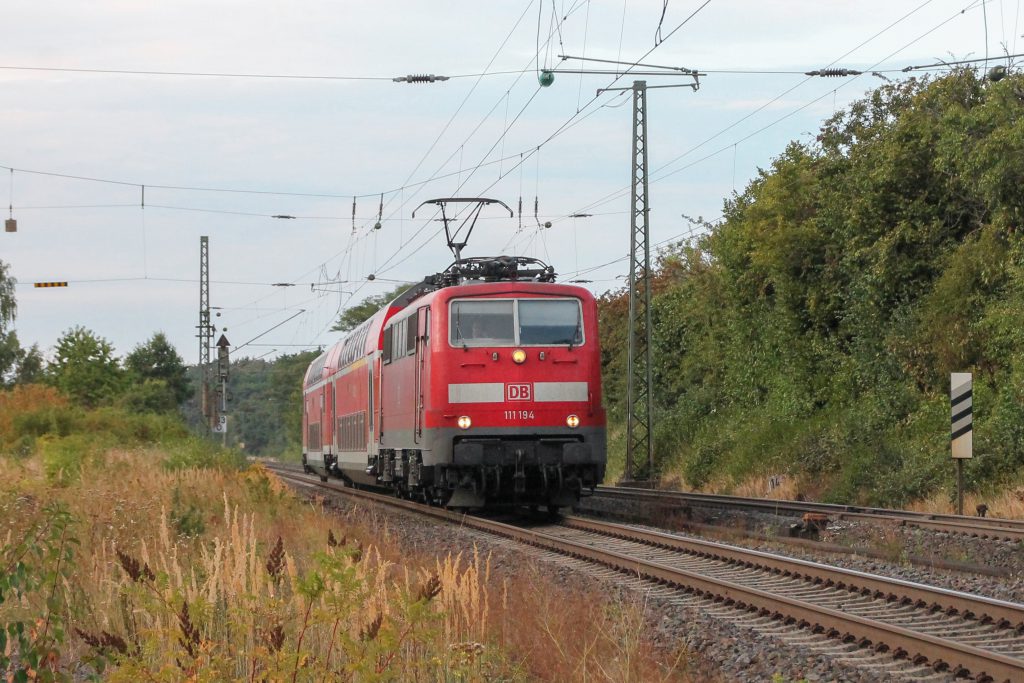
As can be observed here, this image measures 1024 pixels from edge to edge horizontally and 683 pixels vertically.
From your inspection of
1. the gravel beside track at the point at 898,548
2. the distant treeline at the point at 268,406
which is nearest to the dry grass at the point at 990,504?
the gravel beside track at the point at 898,548

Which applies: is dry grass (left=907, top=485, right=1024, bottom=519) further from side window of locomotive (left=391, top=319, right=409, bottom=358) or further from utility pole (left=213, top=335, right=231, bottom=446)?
utility pole (left=213, top=335, right=231, bottom=446)

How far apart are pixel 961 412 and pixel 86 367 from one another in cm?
6258

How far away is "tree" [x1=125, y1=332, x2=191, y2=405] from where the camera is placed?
93.4 m

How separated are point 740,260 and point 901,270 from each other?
7621 mm

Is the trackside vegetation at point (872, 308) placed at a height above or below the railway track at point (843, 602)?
above

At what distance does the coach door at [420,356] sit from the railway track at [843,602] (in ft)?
12.6

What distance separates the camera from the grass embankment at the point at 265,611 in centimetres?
605

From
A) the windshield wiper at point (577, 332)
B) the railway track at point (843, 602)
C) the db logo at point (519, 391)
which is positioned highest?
the windshield wiper at point (577, 332)

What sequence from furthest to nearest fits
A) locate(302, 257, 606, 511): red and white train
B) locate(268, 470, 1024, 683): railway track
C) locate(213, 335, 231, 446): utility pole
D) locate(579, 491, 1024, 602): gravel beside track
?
1. locate(213, 335, 231, 446): utility pole
2. locate(302, 257, 606, 511): red and white train
3. locate(579, 491, 1024, 602): gravel beside track
4. locate(268, 470, 1024, 683): railway track

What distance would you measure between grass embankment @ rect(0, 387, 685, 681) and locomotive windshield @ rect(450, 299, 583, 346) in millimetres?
4426

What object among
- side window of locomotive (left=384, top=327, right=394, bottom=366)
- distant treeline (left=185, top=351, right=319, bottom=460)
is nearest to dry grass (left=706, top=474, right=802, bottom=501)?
side window of locomotive (left=384, top=327, right=394, bottom=366)

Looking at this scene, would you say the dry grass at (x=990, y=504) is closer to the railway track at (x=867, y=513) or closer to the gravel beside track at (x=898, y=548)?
the railway track at (x=867, y=513)

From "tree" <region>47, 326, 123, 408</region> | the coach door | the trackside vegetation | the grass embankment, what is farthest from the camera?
"tree" <region>47, 326, 123, 408</region>

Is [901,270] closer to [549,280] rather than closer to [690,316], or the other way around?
[549,280]
